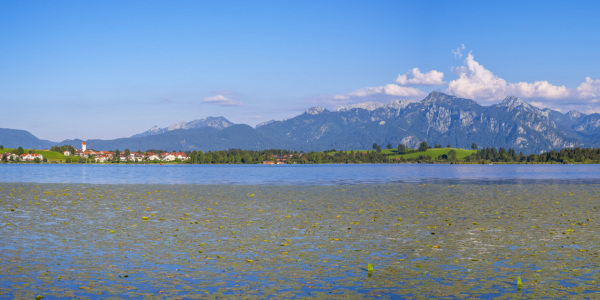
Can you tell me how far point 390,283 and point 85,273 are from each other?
A: 13.0 m

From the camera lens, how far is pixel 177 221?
39781mm

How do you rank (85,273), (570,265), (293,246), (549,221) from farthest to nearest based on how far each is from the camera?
(549,221), (293,246), (570,265), (85,273)

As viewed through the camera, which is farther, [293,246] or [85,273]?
[293,246]

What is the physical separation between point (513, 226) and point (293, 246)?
17.9m

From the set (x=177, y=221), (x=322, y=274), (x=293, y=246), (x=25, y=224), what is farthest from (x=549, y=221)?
(x=25, y=224)

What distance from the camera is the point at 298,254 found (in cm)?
2644

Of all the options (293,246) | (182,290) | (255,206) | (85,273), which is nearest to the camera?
(182,290)

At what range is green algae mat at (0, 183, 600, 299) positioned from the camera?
1952 centimetres

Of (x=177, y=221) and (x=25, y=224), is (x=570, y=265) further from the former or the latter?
(x=25, y=224)

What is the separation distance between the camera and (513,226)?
3700 centimetres

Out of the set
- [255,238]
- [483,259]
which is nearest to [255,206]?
[255,238]

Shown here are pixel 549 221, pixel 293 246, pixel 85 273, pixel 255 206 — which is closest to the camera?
pixel 85 273

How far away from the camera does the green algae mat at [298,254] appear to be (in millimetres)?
19516

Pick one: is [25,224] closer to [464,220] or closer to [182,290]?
[182,290]
